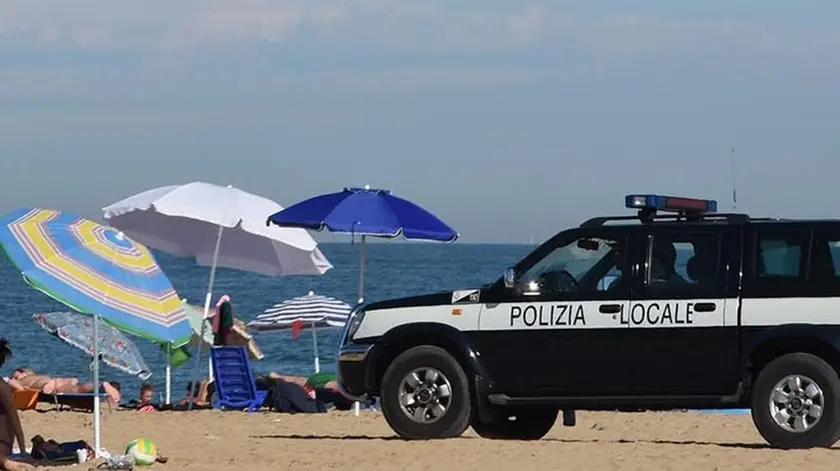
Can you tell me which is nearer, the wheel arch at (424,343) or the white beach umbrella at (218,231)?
the wheel arch at (424,343)

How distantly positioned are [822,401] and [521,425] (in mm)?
2893

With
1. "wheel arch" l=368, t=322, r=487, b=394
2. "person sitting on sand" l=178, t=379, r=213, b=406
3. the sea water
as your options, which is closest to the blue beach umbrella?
"person sitting on sand" l=178, t=379, r=213, b=406

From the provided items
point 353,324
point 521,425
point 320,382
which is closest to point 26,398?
point 320,382

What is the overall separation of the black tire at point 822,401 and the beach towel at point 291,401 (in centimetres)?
715

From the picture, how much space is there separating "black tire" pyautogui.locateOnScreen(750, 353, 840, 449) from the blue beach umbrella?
599 cm

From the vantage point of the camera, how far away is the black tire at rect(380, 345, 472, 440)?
48.6ft

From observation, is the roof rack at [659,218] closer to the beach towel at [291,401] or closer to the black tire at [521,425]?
the black tire at [521,425]

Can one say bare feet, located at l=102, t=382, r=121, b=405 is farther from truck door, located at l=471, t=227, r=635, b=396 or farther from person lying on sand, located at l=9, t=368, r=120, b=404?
truck door, located at l=471, t=227, r=635, b=396

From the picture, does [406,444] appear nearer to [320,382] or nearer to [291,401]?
[291,401]

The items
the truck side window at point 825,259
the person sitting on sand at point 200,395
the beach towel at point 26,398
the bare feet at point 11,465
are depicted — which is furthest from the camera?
the person sitting on sand at point 200,395

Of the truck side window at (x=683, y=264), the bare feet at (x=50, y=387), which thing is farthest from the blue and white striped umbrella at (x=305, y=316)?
the truck side window at (x=683, y=264)

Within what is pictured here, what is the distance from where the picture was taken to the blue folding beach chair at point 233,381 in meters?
20.4

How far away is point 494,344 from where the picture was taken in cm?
1477

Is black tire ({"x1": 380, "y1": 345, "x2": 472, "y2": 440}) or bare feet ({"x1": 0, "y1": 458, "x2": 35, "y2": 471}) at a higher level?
black tire ({"x1": 380, "y1": 345, "x2": 472, "y2": 440})
